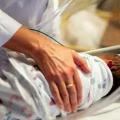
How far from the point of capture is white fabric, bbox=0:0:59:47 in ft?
2.45

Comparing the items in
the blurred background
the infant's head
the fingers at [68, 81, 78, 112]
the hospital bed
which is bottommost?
the blurred background

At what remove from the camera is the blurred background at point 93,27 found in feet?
4.93

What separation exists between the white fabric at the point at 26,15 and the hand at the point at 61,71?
0.31 feet

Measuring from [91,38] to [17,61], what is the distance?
857 mm

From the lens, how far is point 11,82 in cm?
72

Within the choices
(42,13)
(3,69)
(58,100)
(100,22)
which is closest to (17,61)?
(3,69)

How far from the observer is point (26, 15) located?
0.89m

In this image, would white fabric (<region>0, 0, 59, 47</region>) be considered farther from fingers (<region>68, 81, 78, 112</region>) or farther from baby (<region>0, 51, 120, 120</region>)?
fingers (<region>68, 81, 78, 112</region>)

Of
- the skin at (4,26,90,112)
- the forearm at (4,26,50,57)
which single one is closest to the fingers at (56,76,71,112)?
the skin at (4,26,90,112)

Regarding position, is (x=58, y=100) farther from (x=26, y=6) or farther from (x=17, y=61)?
(x=26, y=6)

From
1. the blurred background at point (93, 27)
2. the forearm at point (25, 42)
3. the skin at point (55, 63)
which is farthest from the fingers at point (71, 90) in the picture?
the blurred background at point (93, 27)

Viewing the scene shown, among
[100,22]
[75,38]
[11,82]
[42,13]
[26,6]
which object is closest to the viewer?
[11,82]

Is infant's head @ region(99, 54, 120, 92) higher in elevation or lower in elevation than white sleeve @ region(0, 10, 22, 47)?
lower

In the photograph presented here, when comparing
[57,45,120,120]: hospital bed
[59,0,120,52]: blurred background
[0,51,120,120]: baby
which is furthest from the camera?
[59,0,120,52]: blurred background
